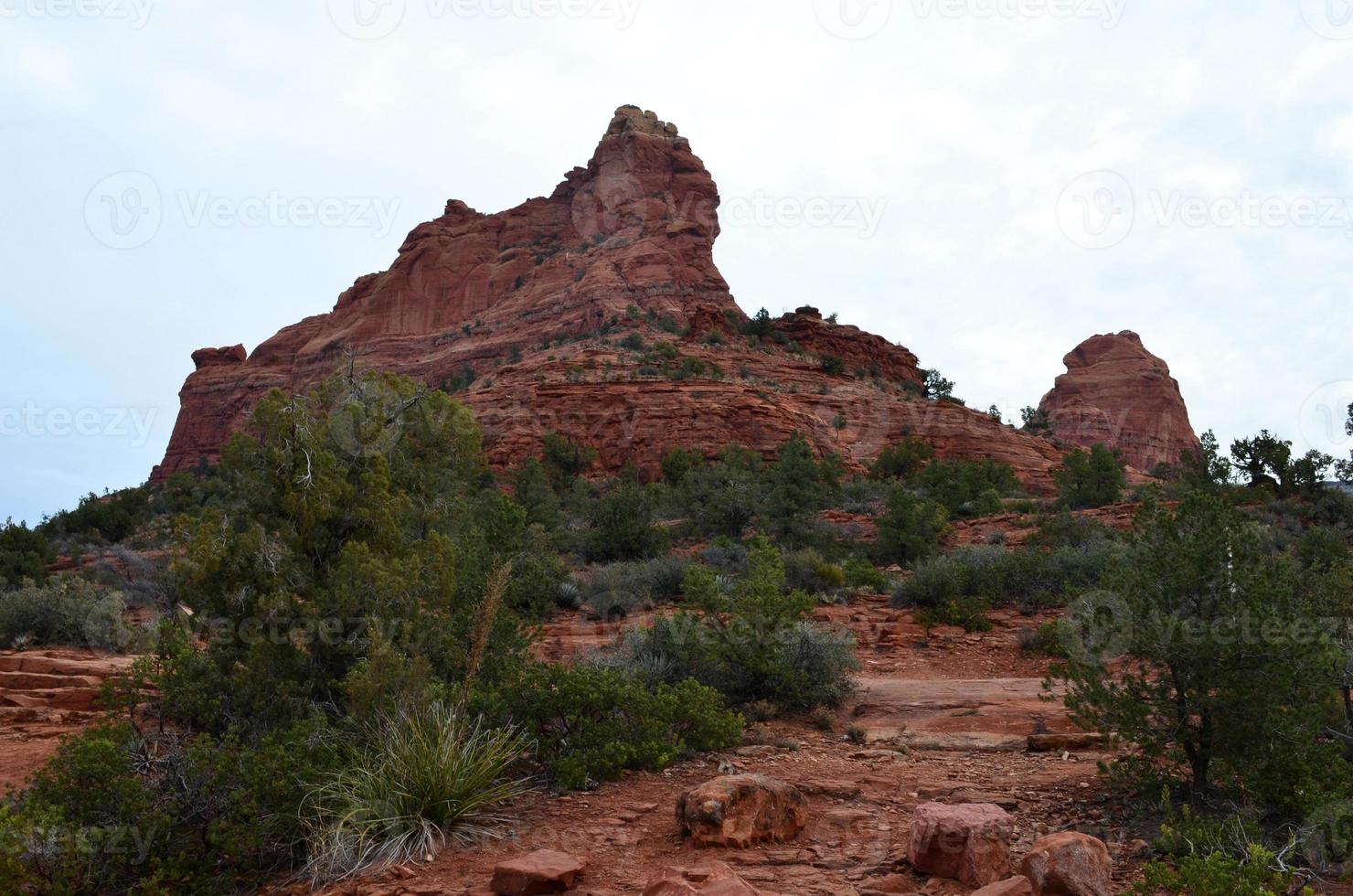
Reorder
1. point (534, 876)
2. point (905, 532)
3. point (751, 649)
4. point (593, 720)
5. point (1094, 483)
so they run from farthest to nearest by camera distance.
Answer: point (1094, 483) < point (905, 532) < point (751, 649) < point (593, 720) < point (534, 876)

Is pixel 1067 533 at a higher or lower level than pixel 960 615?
higher

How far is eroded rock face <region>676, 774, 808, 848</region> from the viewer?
4512mm

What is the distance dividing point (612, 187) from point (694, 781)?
68.1 metres

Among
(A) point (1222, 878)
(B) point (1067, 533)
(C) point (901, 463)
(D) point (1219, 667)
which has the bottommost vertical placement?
(A) point (1222, 878)

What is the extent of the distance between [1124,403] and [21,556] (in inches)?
3400

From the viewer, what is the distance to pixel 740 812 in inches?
181

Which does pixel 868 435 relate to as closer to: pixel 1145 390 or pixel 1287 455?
pixel 1287 455

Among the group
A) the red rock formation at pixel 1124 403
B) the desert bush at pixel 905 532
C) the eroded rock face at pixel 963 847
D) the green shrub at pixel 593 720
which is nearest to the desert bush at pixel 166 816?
the green shrub at pixel 593 720

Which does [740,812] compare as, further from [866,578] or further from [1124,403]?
[1124,403]

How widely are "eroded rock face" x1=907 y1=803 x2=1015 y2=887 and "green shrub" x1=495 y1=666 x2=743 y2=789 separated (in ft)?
6.85

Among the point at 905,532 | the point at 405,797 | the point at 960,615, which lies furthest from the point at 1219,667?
the point at 905,532

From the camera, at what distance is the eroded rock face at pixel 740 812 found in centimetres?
451

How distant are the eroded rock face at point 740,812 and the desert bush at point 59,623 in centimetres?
1058

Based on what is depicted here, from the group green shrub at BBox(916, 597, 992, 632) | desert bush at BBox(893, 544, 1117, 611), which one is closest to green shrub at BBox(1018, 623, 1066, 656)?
green shrub at BBox(916, 597, 992, 632)
